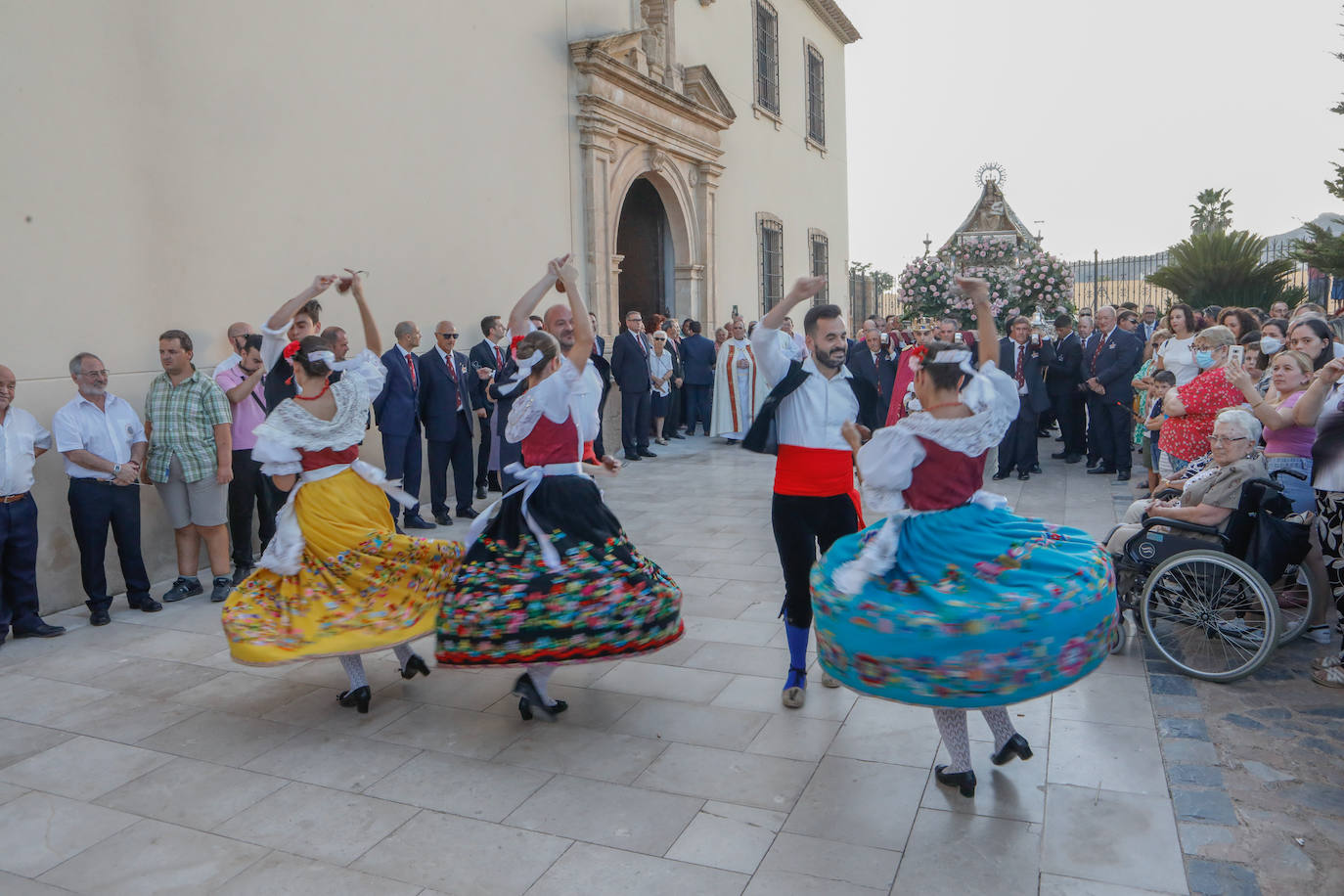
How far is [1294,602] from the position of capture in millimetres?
4922

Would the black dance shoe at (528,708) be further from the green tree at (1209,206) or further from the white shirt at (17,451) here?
the green tree at (1209,206)

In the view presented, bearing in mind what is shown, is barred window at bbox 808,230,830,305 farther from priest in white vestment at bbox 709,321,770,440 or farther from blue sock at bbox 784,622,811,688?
blue sock at bbox 784,622,811,688

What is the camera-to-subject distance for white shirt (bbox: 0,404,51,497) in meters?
5.30

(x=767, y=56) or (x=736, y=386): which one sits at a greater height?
(x=767, y=56)

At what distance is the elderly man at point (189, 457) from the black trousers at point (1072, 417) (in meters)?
8.45

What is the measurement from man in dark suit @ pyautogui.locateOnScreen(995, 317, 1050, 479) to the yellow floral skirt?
7.06 metres

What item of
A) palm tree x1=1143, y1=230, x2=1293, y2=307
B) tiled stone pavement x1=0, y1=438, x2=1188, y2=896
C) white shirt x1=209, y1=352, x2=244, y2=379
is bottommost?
tiled stone pavement x1=0, y1=438, x2=1188, y2=896

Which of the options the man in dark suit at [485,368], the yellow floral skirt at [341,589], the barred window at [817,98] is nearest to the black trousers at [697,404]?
the man in dark suit at [485,368]

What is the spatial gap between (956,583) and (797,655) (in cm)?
128

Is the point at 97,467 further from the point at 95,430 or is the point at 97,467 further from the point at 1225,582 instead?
the point at 1225,582

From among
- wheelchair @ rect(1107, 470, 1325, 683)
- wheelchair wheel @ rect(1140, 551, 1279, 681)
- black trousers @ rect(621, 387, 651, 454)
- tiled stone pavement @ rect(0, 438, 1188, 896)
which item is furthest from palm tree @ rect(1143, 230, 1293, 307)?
tiled stone pavement @ rect(0, 438, 1188, 896)

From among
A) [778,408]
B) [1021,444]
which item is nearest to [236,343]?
[778,408]

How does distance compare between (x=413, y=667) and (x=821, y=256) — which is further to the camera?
(x=821, y=256)

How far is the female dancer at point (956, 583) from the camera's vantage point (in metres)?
2.98
